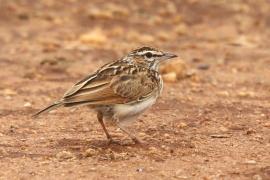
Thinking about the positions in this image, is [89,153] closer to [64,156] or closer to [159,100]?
[64,156]

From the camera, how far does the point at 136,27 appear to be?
1727 centimetres

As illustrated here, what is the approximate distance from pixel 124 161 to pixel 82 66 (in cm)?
576

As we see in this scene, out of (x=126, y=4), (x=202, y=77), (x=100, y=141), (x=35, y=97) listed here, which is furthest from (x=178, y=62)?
(x=126, y=4)

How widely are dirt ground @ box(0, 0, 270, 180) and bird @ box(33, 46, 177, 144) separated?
1.19 ft

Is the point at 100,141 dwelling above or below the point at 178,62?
below

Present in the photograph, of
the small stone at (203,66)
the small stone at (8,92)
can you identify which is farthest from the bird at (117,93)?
the small stone at (203,66)

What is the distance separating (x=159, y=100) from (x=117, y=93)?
2876 mm

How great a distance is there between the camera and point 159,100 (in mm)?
11422

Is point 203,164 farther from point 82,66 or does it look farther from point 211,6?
point 211,6

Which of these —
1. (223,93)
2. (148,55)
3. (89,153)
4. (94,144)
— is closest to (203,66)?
(223,93)

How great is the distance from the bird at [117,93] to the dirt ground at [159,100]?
0.36 m

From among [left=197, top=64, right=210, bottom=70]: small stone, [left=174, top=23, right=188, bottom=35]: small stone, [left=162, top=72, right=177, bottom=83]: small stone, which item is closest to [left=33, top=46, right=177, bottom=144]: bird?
[left=162, top=72, right=177, bottom=83]: small stone

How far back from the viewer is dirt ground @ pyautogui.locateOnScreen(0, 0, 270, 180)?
26.7 feet

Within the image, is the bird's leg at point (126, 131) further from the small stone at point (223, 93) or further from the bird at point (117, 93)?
the small stone at point (223, 93)
